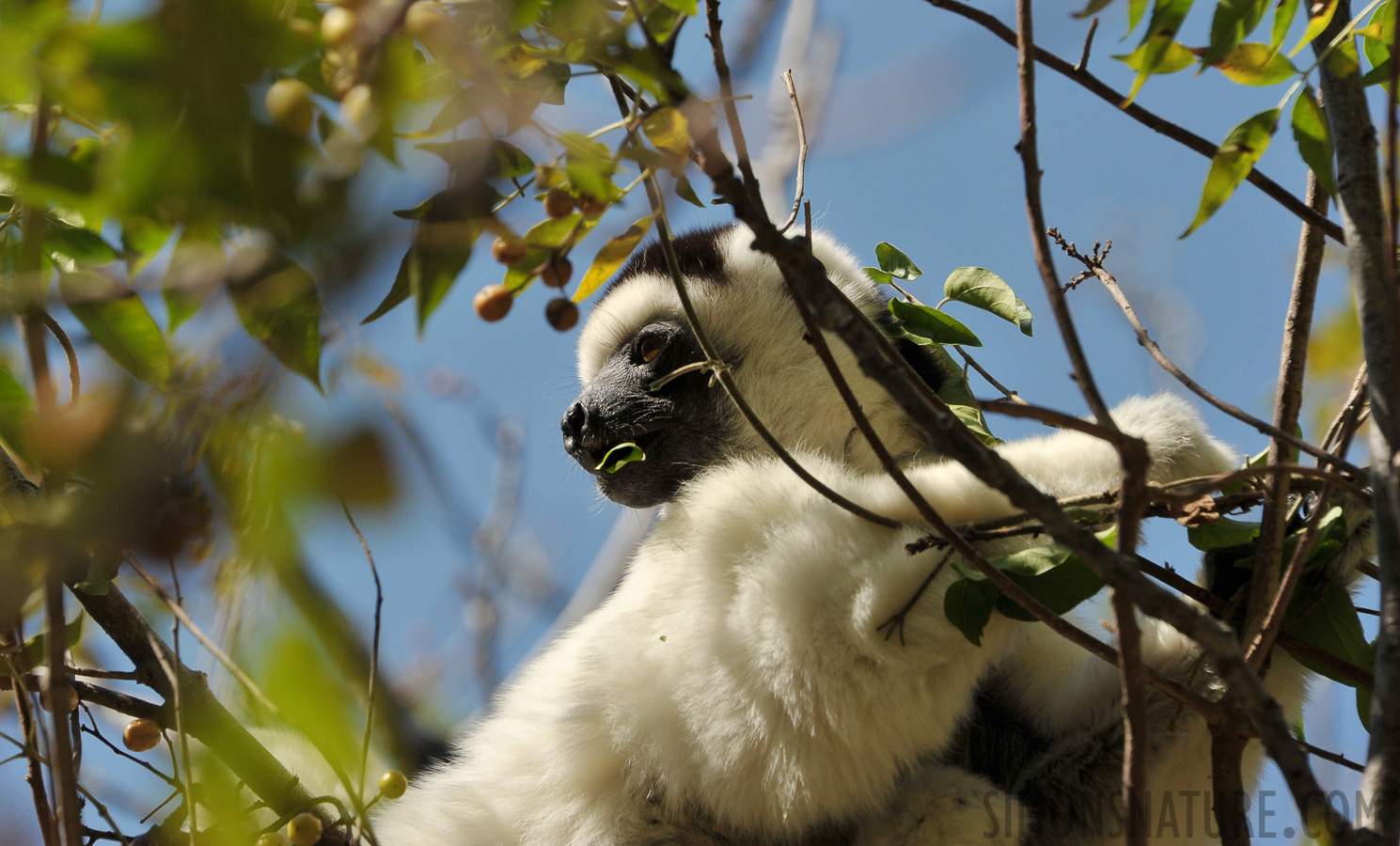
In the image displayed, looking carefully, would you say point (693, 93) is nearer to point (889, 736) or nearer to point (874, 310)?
point (889, 736)

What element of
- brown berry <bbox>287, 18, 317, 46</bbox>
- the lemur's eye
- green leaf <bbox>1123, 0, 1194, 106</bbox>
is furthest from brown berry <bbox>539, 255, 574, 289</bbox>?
the lemur's eye

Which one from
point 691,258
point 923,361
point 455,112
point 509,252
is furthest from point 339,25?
point 691,258

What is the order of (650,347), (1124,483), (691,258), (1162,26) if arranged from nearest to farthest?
(1124,483) < (1162,26) < (650,347) < (691,258)

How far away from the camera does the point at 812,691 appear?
189cm

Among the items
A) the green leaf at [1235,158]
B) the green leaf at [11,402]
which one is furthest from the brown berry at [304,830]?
the green leaf at [1235,158]

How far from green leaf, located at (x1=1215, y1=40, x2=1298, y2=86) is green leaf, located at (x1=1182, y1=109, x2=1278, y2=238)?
0.27 feet

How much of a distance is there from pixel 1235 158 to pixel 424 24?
1.33 m

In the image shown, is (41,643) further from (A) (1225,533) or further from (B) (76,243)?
(A) (1225,533)

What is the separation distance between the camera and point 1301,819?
3.64ft

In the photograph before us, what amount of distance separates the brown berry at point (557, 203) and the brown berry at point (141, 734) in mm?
1458

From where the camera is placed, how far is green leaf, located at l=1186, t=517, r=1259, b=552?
177 cm

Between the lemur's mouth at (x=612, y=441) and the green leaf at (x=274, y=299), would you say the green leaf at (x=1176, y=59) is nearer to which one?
the green leaf at (x=274, y=299)

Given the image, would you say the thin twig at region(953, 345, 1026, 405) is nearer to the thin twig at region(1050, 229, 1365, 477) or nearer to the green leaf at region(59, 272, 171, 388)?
the thin twig at region(1050, 229, 1365, 477)

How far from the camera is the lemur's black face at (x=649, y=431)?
3162mm
